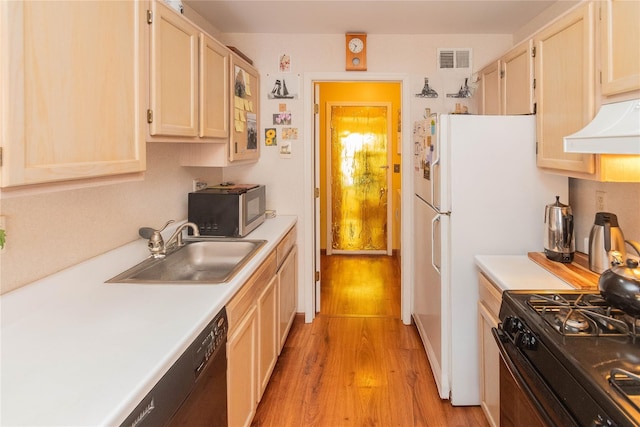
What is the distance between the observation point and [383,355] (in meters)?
2.93

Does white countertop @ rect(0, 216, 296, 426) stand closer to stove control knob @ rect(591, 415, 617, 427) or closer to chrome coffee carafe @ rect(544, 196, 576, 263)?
stove control knob @ rect(591, 415, 617, 427)

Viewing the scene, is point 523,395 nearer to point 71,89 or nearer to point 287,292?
point 71,89

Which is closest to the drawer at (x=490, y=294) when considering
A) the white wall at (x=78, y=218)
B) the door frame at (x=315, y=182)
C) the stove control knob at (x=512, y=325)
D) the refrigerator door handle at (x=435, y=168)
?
the stove control knob at (x=512, y=325)

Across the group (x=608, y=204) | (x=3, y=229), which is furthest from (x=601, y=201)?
(x=3, y=229)

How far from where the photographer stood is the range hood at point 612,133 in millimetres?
1235

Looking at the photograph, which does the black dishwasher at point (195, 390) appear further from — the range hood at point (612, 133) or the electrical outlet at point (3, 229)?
the range hood at point (612, 133)

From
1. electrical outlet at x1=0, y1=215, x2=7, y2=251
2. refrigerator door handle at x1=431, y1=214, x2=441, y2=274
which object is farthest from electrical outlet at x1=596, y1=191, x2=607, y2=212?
electrical outlet at x1=0, y1=215, x2=7, y2=251

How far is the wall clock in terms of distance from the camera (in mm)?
3266

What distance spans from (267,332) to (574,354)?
156 centimetres

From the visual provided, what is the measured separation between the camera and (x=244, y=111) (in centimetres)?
293

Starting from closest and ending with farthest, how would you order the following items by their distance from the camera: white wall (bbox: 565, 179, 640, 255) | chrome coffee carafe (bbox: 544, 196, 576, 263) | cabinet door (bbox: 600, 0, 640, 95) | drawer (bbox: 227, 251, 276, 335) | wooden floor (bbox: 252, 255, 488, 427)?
cabinet door (bbox: 600, 0, 640, 95)
drawer (bbox: 227, 251, 276, 335)
white wall (bbox: 565, 179, 640, 255)
chrome coffee carafe (bbox: 544, 196, 576, 263)
wooden floor (bbox: 252, 255, 488, 427)

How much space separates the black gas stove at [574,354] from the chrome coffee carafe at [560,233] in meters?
0.46

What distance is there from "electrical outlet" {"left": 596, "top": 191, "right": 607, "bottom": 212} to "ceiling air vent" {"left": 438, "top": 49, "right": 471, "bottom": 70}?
5.31 ft

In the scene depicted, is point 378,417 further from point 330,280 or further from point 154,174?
point 330,280
